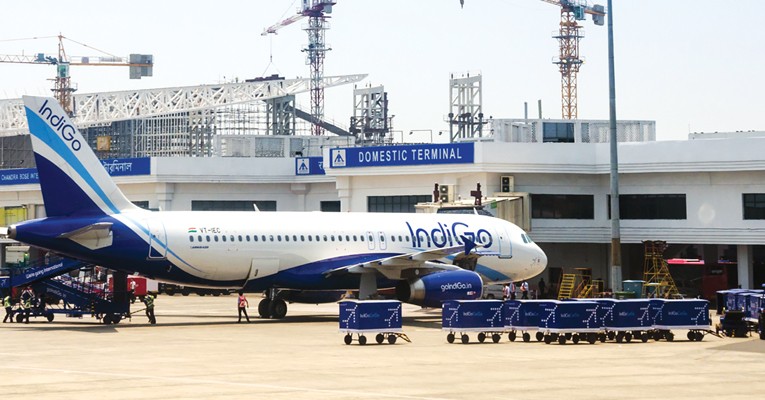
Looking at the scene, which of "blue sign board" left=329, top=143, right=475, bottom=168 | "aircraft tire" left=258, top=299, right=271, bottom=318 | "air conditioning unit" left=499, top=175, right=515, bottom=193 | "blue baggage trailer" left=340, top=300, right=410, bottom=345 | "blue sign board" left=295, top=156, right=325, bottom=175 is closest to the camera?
"blue baggage trailer" left=340, top=300, right=410, bottom=345

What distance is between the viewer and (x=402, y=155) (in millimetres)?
70438

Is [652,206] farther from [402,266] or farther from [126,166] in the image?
[126,166]

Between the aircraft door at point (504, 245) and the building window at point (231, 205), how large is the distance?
30261 millimetres

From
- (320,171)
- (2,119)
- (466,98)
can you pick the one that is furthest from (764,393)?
(2,119)

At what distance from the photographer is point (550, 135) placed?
76.6 metres

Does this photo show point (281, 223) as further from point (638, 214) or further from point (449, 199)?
point (638, 214)

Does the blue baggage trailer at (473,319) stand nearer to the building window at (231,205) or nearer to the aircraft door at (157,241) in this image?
the aircraft door at (157,241)

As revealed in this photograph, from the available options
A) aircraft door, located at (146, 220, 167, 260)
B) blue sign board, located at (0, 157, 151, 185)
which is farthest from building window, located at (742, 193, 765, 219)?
blue sign board, located at (0, 157, 151, 185)

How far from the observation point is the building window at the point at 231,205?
81312 mm

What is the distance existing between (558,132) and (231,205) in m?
21.7

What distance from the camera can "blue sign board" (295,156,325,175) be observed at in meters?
81.0

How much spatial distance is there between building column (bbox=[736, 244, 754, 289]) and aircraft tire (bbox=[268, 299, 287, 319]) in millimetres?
24468

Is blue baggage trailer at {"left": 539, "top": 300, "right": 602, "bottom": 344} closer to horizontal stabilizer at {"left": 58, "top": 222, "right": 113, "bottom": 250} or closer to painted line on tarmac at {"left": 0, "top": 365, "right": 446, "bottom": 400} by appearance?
painted line on tarmac at {"left": 0, "top": 365, "right": 446, "bottom": 400}

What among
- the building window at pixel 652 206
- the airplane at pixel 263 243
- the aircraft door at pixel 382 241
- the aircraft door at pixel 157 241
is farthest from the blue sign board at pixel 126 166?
the aircraft door at pixel 157 241
